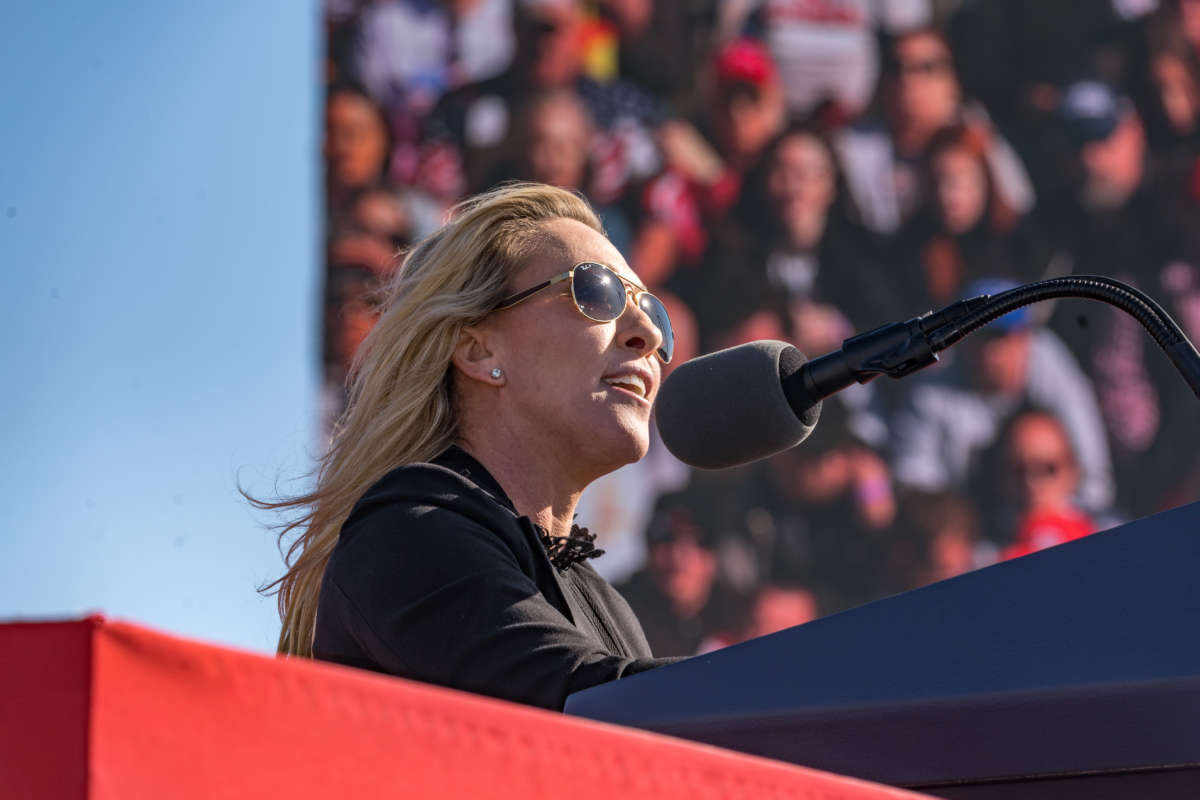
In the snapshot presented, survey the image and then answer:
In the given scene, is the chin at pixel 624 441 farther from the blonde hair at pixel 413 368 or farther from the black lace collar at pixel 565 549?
the blonde hair at pixel 413 368

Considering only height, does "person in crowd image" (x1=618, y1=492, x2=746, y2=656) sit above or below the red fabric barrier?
above

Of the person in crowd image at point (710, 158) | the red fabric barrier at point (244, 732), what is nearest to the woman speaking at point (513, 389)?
the red fabric barrier at point (244, 732)

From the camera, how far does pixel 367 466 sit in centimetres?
191

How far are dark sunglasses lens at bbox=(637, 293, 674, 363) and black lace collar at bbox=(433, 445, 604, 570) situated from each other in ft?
1.11

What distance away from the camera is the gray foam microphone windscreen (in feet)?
4.53

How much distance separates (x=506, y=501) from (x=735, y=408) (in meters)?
0.45

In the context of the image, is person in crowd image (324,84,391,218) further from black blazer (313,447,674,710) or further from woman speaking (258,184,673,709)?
black blazer (313,447,674,710)

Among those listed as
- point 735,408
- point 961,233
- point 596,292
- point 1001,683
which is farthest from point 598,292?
point 961,233

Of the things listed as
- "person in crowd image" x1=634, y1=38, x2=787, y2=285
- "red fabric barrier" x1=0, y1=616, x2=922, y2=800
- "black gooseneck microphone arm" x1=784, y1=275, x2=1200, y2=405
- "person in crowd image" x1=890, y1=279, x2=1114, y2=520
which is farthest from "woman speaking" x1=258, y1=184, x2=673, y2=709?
"person in crowd image" x1=890, y1=279, x2=1114, y2=520

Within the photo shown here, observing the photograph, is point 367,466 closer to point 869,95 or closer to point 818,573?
point 818,573

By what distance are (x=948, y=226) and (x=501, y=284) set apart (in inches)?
166

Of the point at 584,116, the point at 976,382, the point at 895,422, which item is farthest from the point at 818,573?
the point at 584,116

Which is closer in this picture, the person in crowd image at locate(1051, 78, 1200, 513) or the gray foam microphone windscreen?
the gray foam microphone windscreen

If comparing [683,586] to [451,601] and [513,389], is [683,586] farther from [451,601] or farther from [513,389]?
[451,601]
